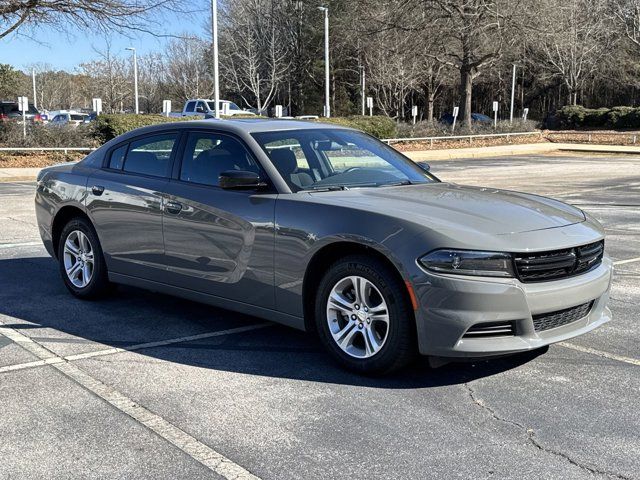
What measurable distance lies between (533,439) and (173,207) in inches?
125

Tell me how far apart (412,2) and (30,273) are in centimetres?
2976

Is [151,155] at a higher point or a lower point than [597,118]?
lower

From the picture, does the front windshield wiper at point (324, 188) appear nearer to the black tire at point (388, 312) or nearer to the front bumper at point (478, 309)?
the black tire at point (388, 312)

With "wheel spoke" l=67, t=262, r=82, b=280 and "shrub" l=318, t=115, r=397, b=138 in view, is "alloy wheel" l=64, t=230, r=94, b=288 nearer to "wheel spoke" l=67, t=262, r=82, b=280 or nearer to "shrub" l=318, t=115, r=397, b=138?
"wheel spoke" l=67, t=262, r=82, b=280

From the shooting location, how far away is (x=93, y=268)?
255 inches

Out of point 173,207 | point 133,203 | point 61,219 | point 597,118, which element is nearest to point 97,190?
point 133,203

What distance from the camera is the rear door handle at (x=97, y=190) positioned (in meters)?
6.30

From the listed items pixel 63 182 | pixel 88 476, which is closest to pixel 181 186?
pixel 63 182

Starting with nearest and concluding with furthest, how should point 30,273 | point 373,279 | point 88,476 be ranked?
1. point 88,476
2. point 373,279
3. point 30,273

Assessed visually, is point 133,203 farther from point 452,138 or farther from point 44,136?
point 452,138

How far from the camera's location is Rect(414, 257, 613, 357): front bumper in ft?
13.5

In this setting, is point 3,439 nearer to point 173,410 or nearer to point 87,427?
point 87,427

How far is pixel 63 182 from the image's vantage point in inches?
267

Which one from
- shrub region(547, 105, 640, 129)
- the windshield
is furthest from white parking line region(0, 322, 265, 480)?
shrub region(547, 105, 640, 129)
